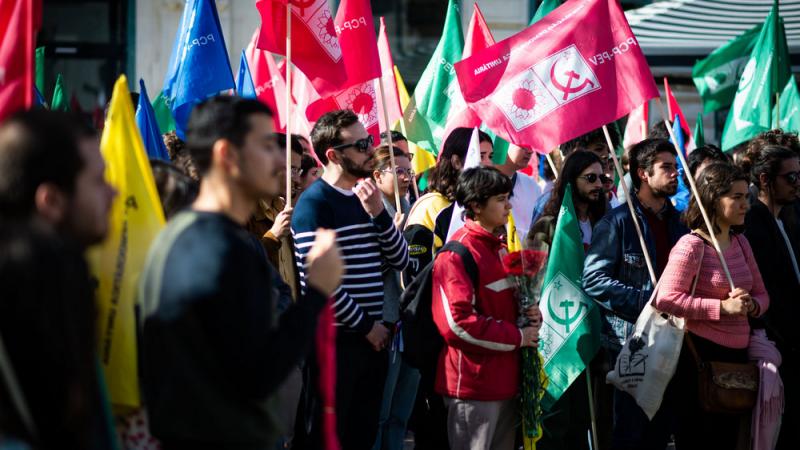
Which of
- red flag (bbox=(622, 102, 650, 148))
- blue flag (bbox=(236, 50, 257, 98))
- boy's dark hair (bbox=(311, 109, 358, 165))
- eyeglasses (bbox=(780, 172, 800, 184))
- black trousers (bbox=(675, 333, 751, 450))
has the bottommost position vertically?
black trousers (bbox=(675, 333, 751, 450))

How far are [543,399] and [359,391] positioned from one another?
46.7 inches

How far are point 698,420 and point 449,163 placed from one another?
6.92ft

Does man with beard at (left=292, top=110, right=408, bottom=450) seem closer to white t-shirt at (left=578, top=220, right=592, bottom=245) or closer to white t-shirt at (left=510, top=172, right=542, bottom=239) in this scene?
white t-shirt at (left=578, top=220, right=592, bottom=245)

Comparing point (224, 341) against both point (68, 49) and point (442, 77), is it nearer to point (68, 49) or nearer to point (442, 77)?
point (442, 77)

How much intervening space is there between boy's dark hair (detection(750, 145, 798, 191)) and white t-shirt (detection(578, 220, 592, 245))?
1028mm

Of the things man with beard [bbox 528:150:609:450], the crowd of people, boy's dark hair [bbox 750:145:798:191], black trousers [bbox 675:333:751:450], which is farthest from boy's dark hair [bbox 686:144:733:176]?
black trousers [bbox 675:333:751:450]

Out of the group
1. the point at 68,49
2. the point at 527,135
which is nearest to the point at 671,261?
the point at 527,135

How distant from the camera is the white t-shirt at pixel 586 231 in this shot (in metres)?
6.76

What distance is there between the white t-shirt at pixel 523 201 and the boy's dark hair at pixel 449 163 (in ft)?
1.69

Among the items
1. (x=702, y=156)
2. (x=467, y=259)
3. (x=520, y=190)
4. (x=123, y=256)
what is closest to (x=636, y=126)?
(x=702, y=156)

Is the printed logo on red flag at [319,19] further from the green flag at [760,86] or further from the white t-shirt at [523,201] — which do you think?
the green flag at [760,86]

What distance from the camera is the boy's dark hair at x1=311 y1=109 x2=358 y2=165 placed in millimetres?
5773

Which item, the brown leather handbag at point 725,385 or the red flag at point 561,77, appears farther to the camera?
the red flag at point 561,77

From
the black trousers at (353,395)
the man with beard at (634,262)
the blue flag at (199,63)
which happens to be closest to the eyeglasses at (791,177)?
the man with beard at (634,262)
